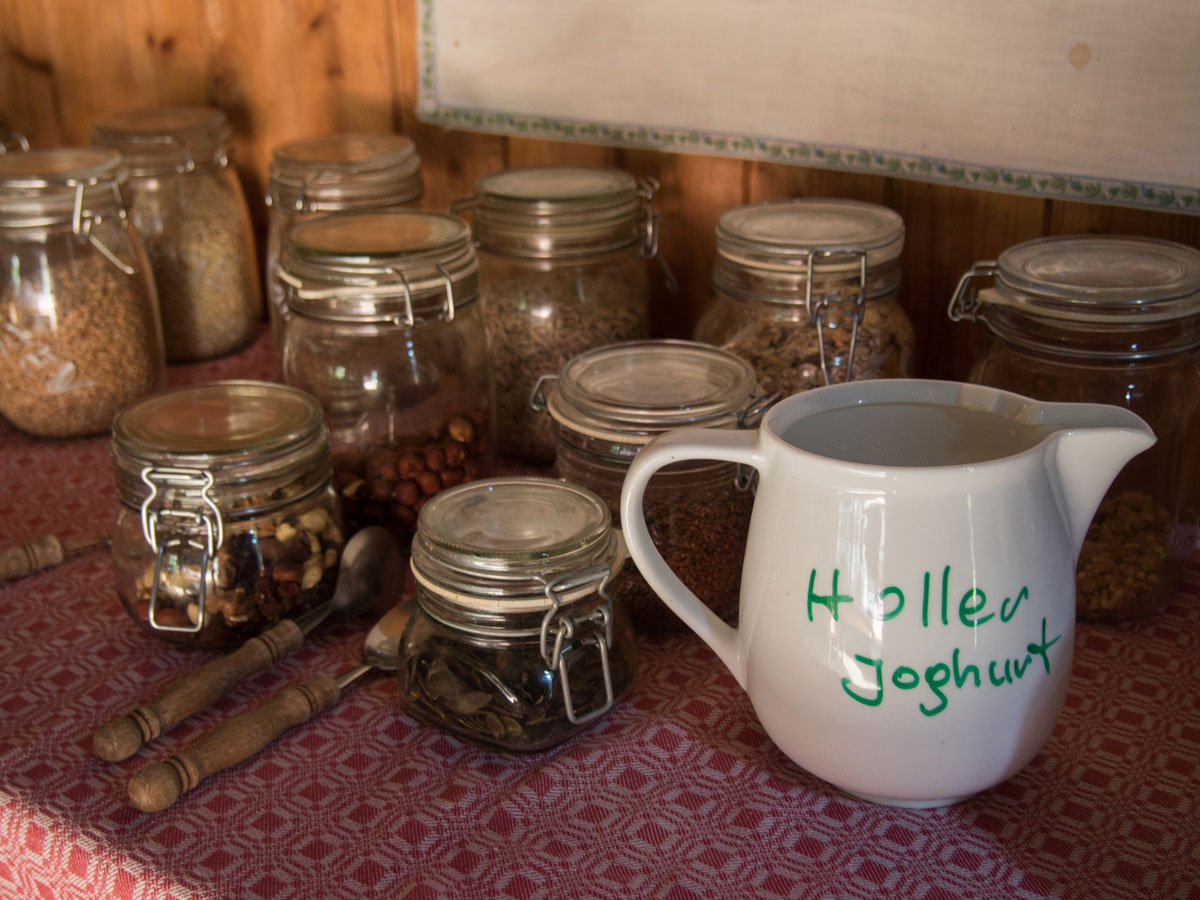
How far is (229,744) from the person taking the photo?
0.66 metres

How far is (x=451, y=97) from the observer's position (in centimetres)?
117

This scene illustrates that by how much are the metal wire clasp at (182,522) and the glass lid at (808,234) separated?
40cm

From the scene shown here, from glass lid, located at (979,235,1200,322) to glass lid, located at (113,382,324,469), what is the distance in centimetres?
45

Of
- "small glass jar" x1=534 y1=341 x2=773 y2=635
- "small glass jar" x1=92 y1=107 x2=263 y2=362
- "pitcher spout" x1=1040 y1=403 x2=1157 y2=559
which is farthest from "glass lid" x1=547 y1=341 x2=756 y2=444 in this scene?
"small glass jar" x1=92 y1=107 x2=263 y2=362

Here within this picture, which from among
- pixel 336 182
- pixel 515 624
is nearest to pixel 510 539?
pixel 515 624

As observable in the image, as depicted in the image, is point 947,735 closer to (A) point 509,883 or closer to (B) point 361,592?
(A) point 509,883

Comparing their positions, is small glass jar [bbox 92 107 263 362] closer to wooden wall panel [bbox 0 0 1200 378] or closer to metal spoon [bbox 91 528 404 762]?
wooden wall panel [bbox 0 0 1200 378]

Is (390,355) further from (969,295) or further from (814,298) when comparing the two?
(969,295)

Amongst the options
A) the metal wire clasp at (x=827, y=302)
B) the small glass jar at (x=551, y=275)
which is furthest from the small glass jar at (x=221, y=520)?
the metal wire clasp at (x=827, y=302)

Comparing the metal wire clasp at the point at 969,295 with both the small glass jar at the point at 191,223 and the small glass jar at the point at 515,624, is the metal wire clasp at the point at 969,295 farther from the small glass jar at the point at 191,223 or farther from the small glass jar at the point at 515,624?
the small glass jar at the point at 191,223

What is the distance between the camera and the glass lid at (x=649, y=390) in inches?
28.6

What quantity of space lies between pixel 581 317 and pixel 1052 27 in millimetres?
Result: 400

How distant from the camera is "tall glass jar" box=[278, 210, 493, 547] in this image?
83cm

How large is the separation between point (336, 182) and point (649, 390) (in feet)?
1.53
